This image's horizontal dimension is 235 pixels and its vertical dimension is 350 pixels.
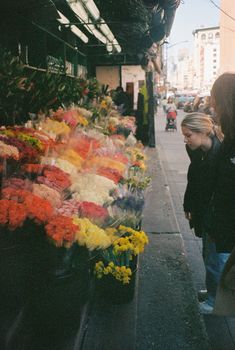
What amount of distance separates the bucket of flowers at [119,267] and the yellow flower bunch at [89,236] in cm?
45

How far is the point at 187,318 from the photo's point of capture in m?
3.48

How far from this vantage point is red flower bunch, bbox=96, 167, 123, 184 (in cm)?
430

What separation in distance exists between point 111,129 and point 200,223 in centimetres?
409

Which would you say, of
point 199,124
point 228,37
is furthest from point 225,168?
point 228,37

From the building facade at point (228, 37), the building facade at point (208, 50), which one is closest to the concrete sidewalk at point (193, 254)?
the building facade at point (228, 37)

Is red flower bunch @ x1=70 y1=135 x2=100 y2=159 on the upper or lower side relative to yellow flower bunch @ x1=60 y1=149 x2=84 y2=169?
upper

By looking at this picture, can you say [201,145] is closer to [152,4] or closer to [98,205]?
[98,205]

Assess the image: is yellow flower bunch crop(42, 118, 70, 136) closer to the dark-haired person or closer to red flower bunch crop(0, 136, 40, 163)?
red flower bunch crop(0, 136, 40, 163)

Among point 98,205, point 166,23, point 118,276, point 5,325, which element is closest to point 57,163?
point 98,205

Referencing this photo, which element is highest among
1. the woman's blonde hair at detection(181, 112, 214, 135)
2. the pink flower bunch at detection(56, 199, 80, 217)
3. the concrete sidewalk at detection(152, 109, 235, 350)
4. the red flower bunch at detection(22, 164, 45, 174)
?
the woman's blonde hair at detection(181, 112, 214, 135)

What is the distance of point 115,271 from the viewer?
351 centimetres

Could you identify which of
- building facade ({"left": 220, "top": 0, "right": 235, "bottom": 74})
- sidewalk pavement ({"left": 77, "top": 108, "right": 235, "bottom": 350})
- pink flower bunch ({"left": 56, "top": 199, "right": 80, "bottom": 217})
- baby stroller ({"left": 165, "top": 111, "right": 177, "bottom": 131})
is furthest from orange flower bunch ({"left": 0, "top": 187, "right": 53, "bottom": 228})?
building facade ({"left": 220, "top": 0, "right": 235, "bottom": 74})

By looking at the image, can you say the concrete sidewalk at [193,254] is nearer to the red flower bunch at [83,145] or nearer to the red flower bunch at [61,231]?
the red flower bunch at [61,231]

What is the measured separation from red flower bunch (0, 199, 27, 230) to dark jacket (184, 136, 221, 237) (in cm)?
144
